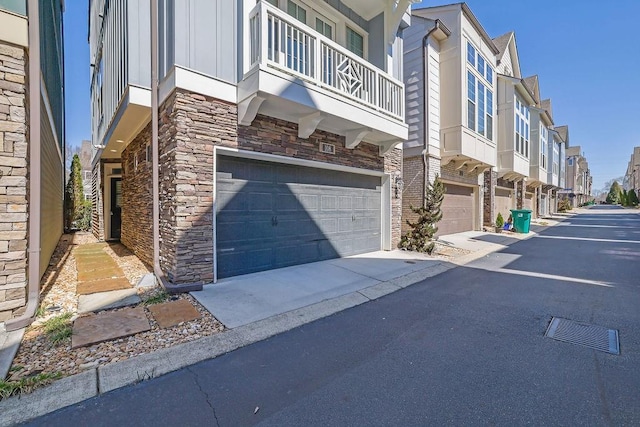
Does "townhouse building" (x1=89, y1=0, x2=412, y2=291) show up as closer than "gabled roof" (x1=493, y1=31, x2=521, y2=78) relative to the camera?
Yes

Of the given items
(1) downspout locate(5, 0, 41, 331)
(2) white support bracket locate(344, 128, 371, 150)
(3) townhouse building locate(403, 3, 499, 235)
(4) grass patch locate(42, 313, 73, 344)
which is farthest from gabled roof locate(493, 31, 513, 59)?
(4) grass patch locate(42, 313, 73, 344)

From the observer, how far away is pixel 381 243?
9133 millimetres

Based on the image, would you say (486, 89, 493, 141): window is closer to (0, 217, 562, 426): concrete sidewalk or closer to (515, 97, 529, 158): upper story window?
(515, 97, 529, 158): upper story window

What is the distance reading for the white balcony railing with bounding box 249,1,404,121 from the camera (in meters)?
5.13

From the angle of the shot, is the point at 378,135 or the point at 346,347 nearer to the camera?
the point at 346,347

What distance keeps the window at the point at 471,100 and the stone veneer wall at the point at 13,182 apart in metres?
12.8

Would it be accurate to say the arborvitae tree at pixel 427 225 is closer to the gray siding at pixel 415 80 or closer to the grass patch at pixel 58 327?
the gray siding at pixel 415 80

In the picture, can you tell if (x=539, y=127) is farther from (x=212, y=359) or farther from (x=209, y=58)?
(x=212, y=359)

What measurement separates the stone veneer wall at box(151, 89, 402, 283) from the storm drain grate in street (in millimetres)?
5079

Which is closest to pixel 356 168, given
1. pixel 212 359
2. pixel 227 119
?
pixel 227 119

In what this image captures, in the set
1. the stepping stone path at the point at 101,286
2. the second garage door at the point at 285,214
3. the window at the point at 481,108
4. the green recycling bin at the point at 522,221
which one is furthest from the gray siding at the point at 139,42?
the green recycling bin at the point at 522,221

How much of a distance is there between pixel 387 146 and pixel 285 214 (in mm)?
3730

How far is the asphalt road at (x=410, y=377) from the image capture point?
2260 millimetres

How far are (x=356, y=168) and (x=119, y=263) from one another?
6.12 metres
